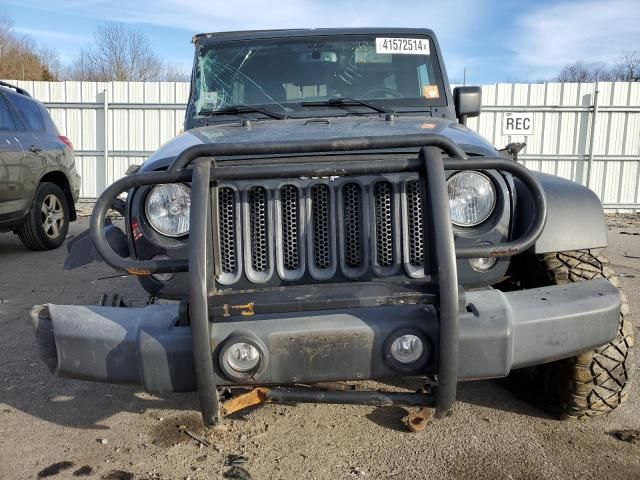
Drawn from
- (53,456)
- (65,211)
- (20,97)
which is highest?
(20,97)

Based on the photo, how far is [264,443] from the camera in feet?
8.42

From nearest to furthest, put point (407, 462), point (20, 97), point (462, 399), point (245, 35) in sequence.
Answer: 1. point (407, 462)
2. point (462, 399)
3. point (245, 35)
4. point (20, 97)

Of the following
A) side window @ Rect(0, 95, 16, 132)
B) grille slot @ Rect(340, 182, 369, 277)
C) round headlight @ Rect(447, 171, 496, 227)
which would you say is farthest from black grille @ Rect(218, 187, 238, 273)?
side window @ Rect(0, 95, 16, 132)

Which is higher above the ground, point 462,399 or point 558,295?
point 558,295

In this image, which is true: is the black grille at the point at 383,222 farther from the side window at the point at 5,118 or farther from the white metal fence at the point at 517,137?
the white metal fence at the point at 517,137

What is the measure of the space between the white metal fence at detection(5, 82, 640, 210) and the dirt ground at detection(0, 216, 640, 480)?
10277mm

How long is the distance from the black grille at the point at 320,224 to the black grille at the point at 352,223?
0.07m

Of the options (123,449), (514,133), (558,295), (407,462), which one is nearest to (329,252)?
(558,295)

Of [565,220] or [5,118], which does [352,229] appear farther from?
[5,118]

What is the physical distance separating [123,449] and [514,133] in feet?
39.0

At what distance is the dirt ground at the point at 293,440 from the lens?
7.67 ft

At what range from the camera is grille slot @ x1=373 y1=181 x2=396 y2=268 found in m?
2.03

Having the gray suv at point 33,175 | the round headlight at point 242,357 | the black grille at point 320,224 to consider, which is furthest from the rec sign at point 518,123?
the round headlight at point 242,357

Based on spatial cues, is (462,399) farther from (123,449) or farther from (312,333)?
(123,449)
